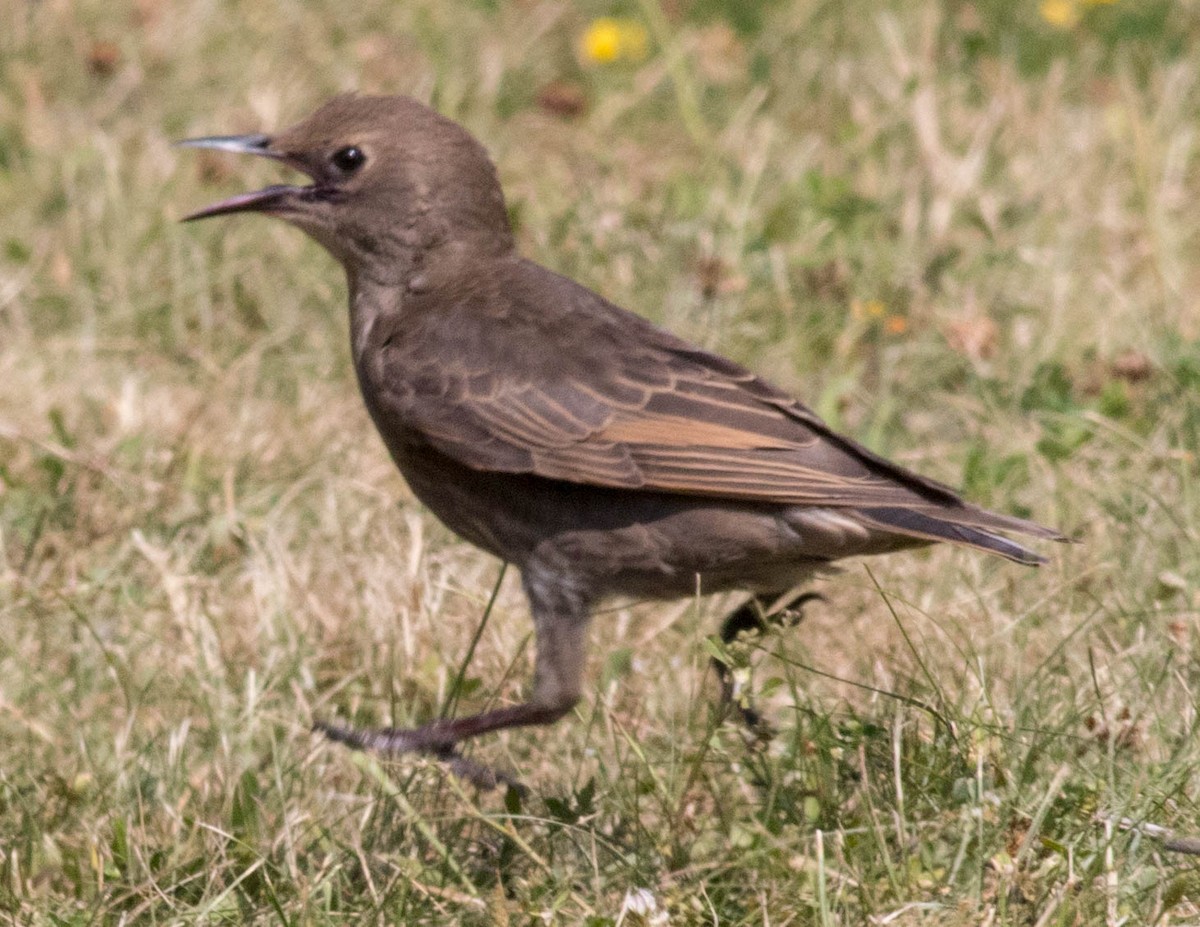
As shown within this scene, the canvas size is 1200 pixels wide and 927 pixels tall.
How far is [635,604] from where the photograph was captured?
4727 mm

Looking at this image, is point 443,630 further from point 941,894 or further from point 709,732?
point 941,894

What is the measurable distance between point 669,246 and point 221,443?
1815mm

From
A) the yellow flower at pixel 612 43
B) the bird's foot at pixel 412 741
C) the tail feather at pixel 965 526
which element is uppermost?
the yellow flower at pixel 612 43

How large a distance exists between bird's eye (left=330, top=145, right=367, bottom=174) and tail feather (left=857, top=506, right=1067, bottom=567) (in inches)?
64.3

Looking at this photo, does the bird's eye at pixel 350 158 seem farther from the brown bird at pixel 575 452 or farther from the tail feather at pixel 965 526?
the tail feather at pixel 965 526

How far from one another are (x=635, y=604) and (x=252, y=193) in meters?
1.48

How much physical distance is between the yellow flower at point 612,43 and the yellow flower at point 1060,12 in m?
1.77

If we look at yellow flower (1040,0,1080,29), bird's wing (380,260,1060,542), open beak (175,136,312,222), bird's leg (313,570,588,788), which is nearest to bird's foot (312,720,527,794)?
bird's leg (313,570,588,788)

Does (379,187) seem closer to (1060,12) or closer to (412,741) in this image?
(412,741)

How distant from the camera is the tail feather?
4270 mm

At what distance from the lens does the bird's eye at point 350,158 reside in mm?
5211

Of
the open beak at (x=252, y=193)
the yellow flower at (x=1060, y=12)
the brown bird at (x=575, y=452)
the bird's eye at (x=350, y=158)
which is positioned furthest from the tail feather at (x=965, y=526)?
the yellow flower at (x=1060, y=12)

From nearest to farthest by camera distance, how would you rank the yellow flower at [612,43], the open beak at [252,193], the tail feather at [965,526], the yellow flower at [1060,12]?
1. the tail feather at [965,526]
2. the open beak at [252,193]
3. the yellow flower at [612,43]
4. the yellow flower at [1060,12]

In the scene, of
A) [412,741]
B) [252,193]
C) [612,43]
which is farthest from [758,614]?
[612,43]
